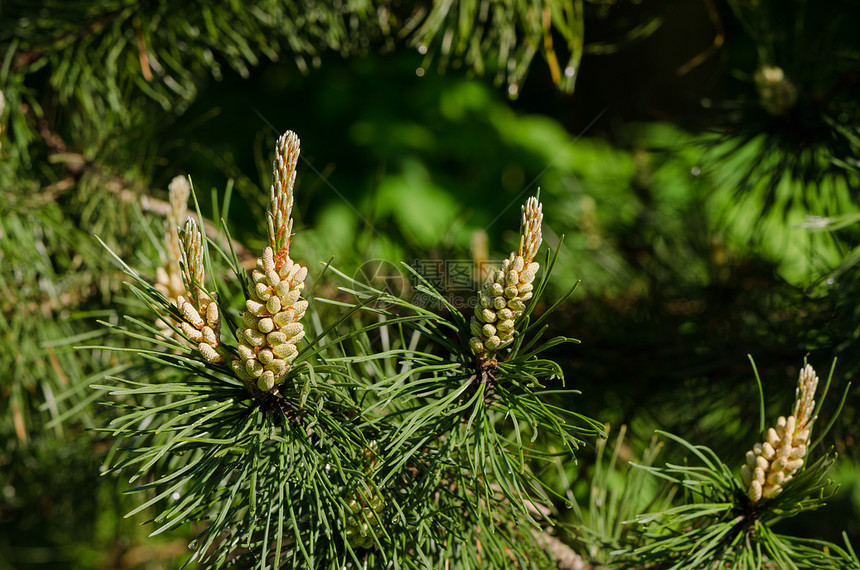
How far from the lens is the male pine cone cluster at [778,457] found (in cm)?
30

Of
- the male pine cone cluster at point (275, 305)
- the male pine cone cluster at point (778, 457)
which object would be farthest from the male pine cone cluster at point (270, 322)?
the male pine cone cluster at point (778, 457)

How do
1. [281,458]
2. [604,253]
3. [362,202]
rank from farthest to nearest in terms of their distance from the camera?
1. [362,202]
2. [604,253]
3. [281,458]

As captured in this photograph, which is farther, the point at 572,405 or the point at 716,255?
the point at 716,255

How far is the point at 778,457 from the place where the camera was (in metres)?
0.31

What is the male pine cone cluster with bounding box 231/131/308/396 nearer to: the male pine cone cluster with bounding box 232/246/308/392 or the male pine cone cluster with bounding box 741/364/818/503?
the male pine cone cluster with bounding box 232/246/308/392

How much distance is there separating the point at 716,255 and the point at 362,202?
29.2 inches

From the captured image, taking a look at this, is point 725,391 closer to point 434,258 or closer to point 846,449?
point 846,449

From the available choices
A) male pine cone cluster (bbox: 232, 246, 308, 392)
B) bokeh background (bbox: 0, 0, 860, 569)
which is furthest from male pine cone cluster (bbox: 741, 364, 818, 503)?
male pine cone cluster (bbox: 232, 246, 308, 392)

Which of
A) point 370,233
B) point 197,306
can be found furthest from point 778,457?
point 370,233

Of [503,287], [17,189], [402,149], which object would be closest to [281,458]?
[503,287]

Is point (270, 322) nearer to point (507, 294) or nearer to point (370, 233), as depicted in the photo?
point (507, 294)

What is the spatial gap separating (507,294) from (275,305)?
0.30 ft

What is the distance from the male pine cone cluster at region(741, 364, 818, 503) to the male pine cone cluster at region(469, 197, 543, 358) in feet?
0.45

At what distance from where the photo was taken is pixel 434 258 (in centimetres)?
61
